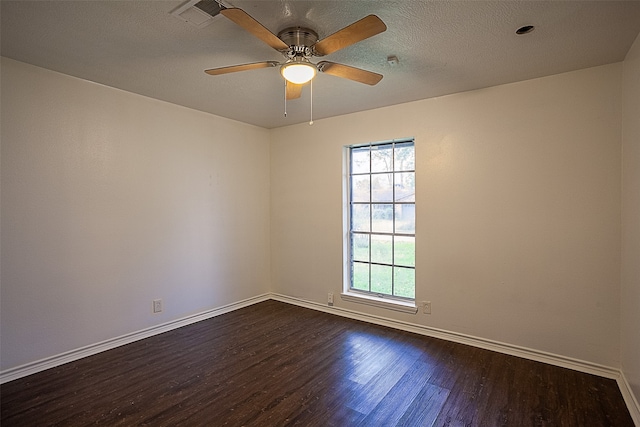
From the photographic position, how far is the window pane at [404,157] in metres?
3.62

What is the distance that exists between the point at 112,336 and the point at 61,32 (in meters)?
2.53

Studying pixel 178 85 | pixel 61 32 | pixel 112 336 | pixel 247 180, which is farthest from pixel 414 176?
pixel 112 336

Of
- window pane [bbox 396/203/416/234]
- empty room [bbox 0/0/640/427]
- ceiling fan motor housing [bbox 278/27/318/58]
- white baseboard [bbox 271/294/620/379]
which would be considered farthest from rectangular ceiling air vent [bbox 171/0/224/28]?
white baseboard [bbox 271/294/620/379]

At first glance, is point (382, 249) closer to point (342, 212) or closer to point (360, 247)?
point (360, 247)

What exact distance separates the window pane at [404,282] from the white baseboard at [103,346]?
205 cm

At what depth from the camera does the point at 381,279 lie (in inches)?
153

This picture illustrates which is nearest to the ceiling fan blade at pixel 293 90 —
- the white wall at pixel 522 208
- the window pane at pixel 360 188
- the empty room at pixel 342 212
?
the empty room at pixel 342 212

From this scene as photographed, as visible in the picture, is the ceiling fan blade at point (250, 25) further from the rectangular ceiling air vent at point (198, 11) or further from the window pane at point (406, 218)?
the window pane at point (406, 218)

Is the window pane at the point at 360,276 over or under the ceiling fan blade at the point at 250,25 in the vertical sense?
under

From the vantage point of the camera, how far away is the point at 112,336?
306 cm

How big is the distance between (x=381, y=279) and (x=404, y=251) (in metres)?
0.47

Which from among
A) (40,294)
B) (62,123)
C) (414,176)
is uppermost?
(62,123)

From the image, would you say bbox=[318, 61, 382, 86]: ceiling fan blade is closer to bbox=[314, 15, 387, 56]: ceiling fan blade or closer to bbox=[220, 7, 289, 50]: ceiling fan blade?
bbox=[314, 15, 387, 56]: ceiling fan blade

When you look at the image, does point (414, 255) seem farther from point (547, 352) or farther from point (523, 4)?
point (523, 4)
